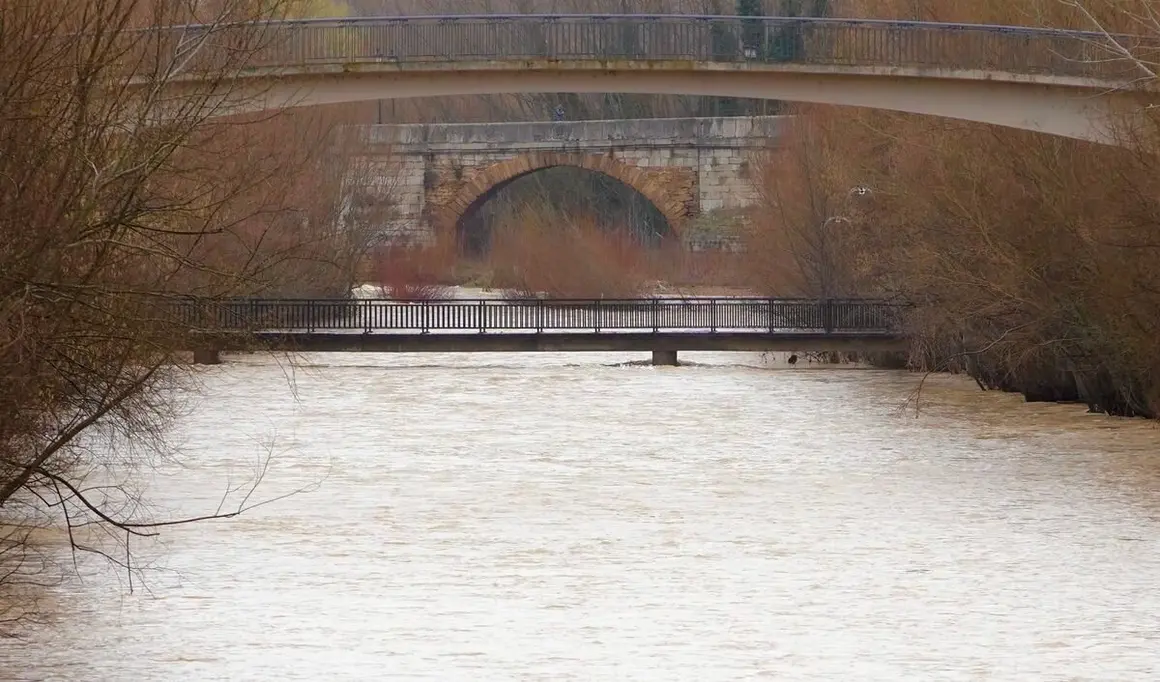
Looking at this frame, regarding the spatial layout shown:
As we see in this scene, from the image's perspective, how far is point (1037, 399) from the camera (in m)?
31.0

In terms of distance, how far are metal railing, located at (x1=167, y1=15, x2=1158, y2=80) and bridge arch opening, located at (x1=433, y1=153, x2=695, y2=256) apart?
2572cm

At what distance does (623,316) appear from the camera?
42.6 meters

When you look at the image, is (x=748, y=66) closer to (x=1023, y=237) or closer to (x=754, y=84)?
(x=754, y=84)

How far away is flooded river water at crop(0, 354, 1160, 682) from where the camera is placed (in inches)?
490

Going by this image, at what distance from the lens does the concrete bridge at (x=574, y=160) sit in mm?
62375

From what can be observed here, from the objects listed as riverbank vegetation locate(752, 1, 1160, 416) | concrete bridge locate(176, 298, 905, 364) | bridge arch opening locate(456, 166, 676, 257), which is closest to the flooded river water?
riverbank vegetation locate(752, 1, 1160, 416)

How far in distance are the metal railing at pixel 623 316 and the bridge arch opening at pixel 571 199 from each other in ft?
53.7

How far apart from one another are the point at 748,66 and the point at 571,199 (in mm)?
39482

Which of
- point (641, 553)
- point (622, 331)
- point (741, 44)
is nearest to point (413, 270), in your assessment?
point (622, 331)

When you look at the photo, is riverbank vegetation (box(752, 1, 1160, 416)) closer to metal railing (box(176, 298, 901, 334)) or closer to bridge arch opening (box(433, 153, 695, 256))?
metal railing (box(176, 298, 901, 334))

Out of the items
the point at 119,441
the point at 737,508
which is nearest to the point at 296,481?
the point at 119,441

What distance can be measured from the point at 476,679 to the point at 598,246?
142 ft

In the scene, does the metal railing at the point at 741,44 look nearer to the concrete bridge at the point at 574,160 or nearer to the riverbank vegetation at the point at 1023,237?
the riverbank vegetation at the point at 1023,237

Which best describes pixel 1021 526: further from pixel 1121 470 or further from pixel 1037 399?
pixel 1037 399
